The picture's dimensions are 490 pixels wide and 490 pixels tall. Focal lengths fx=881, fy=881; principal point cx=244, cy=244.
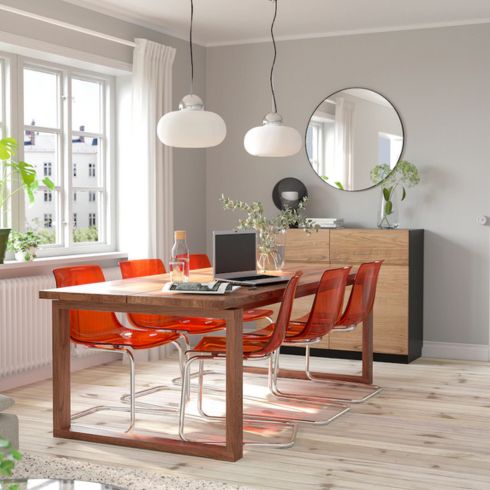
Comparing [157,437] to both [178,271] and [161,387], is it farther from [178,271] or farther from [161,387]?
[161,387]

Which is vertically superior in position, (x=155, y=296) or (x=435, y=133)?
(x=435, y=133)

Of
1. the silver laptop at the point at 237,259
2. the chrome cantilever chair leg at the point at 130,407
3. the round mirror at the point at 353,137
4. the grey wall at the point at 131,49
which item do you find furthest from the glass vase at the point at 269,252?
the grey wall at the point at 131,49

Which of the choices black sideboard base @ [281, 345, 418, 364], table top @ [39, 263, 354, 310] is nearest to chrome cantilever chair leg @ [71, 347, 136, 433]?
table top @ [39, 263, 354, 310]

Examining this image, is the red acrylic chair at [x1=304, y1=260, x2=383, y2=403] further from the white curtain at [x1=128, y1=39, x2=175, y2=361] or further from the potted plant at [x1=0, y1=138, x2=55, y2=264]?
the potted plant at [x1=0, y1=138, x2=55, y2=264]

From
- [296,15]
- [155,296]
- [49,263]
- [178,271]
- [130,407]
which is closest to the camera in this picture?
[155,296]

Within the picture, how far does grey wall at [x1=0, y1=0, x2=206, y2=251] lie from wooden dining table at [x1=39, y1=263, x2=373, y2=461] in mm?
1914

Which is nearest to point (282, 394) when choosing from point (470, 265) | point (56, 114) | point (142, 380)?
point (142, 380)

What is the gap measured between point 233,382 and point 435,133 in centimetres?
342

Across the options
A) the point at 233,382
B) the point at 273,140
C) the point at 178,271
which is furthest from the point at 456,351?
the point at 233,382

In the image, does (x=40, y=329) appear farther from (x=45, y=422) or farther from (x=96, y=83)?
(x=96, y=83)

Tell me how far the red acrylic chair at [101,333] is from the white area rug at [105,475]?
632mm

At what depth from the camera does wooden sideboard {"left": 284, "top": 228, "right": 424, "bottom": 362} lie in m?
6.42

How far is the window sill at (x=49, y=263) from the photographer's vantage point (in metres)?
5.59

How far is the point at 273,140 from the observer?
501 centimetres
